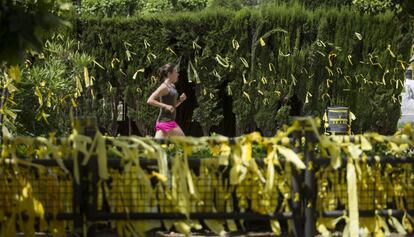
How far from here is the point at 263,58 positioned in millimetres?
10586

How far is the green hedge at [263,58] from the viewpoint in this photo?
1052 centimetres

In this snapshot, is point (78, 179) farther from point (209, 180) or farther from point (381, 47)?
point (381, 47)

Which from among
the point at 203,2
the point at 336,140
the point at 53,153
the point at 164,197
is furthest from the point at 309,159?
the point at 203,2

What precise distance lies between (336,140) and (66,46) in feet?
22.5

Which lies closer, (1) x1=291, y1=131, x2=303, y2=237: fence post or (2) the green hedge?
(1) x1=291, y1=131, x2=303, y2=237: fence post

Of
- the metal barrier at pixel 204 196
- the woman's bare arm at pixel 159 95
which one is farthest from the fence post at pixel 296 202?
the woman's bare arm at pixel 159 95

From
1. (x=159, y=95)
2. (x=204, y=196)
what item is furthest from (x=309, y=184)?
(x=159, y=95)

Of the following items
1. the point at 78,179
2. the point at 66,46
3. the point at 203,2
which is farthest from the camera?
the point at 203,2

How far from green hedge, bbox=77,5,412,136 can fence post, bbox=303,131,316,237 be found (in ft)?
21.6

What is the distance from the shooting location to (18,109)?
8.79 m

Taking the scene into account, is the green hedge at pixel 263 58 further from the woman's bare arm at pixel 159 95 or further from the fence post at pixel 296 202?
the fence post at pixel 296 202

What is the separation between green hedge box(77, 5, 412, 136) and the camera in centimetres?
1052

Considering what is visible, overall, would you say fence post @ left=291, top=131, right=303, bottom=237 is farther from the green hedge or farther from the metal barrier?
the green hedge

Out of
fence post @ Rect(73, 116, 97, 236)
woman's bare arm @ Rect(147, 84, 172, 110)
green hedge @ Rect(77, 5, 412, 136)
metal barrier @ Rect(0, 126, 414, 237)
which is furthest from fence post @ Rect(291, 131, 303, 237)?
green hedge @ Rect(77, 5, 412, 136)
